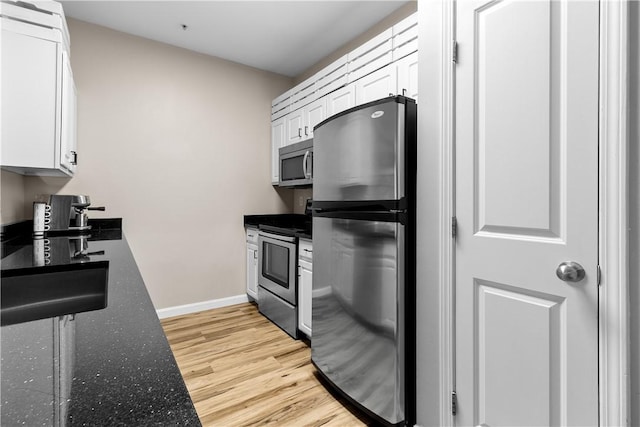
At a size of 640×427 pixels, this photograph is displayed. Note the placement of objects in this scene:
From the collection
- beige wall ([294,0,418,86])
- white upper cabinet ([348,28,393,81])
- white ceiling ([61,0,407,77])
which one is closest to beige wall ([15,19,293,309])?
white ceiling ([61,0,407,77])

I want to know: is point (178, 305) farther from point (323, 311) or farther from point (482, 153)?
point (482, 153)

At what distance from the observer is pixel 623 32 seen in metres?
0.94

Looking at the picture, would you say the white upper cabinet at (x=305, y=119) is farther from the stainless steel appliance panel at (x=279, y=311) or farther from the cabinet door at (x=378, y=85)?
the stainless steel appliance panel at (x=279, y=311)

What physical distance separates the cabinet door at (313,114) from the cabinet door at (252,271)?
1322mm

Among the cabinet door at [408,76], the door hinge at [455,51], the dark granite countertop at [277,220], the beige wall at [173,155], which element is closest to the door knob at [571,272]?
the door hinge at [455,51]

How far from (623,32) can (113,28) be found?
137 inches

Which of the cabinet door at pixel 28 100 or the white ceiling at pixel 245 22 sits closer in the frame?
the cabinet door at pixel 28 100

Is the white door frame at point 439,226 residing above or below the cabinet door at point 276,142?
below

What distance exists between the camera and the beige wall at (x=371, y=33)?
2.40m

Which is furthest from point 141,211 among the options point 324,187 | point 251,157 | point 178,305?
point 324,187

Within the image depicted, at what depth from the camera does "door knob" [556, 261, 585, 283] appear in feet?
3.36

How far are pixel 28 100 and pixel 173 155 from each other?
144 cm

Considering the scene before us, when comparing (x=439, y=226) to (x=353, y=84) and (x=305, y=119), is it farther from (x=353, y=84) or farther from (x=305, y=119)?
(x=305, y=119)

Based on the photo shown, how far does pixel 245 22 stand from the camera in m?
2.66
